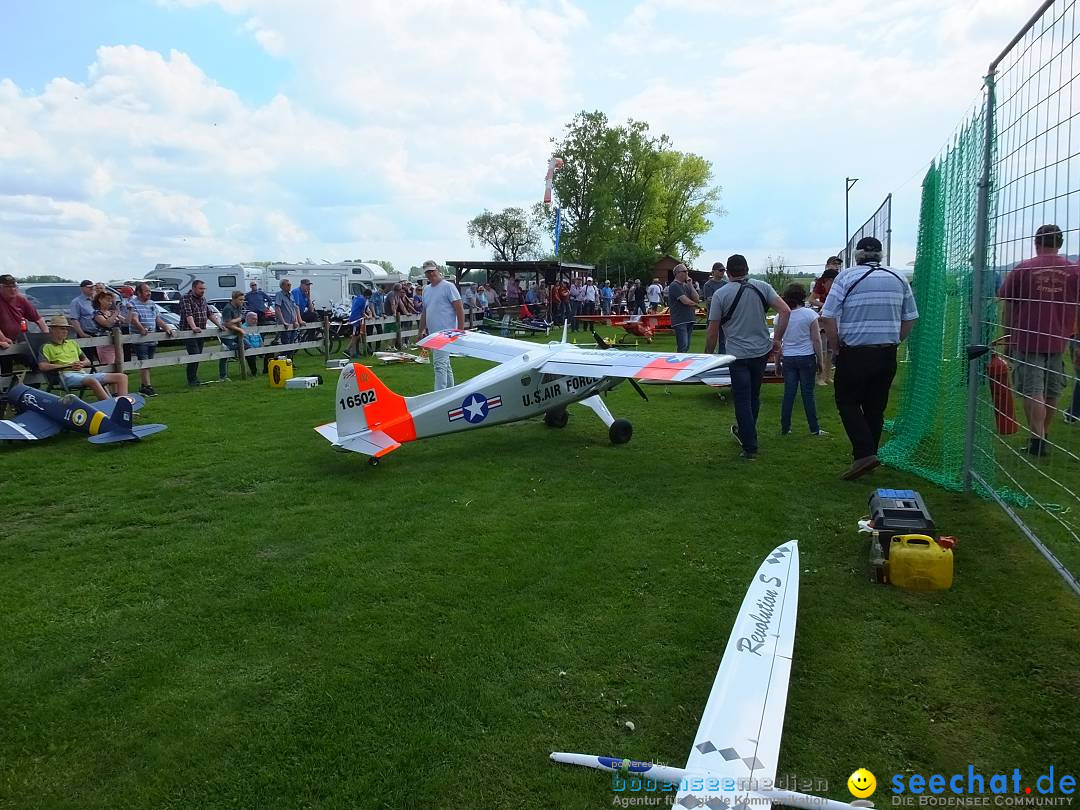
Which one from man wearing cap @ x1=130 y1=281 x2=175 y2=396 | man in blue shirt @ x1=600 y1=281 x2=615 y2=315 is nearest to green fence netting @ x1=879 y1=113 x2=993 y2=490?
man wearing cap @ x1=130 y1=281 x2=175 y2=396

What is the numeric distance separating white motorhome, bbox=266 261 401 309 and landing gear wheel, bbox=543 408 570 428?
71.1 ft

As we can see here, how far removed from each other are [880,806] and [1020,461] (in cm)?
390

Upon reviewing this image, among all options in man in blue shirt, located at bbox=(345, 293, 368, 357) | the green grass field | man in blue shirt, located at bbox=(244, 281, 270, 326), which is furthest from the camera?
man in blue shirt, located at bbox=(345, 293, 368, 357)

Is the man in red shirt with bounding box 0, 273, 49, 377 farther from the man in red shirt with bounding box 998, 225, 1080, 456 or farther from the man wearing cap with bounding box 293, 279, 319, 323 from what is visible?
the man in red shirt with bounding box 998, 225, 1080, 456

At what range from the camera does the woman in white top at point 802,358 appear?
781 centimetres

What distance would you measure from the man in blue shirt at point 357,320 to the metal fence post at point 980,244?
1458 centimetres

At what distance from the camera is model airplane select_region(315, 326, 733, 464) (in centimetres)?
659

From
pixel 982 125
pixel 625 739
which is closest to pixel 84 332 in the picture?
pixel 625 739

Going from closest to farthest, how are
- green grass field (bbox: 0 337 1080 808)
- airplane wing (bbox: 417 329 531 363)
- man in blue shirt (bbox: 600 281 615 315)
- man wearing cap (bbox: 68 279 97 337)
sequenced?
green grass field (bbox: 0 337 1080 808) → airplane wing (bbox: 417 329 531 363) → man wearing cap (bbox: 68 279 97 337) → man in blue shirt (bbox: 600 281 615 315)

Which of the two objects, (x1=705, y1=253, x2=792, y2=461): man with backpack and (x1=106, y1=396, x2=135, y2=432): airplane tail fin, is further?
(x1=106, y1=396, x2=135, y2=432): airplane tail fin

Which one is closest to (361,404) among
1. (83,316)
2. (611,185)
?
(83,316)

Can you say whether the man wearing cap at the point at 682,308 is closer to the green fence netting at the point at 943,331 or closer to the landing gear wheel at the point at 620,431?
the green fence netting at the point at 943,331

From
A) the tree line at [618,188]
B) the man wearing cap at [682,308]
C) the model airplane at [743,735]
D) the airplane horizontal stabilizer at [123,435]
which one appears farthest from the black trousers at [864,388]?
the tree line at [618,188]

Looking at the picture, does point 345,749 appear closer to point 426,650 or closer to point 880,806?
point 426,650
